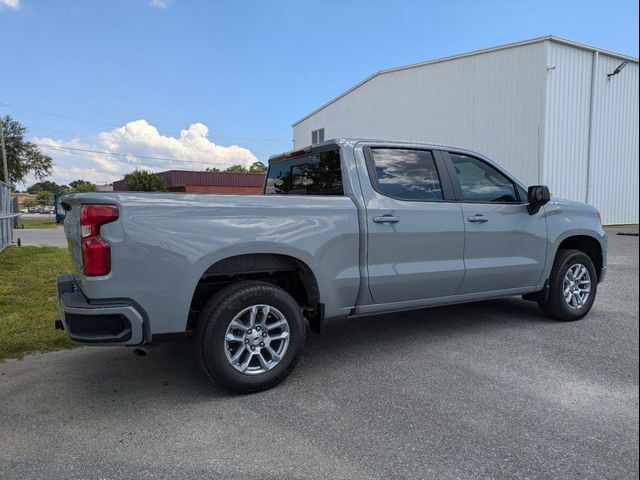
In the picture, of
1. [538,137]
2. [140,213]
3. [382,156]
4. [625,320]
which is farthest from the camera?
[538,137]

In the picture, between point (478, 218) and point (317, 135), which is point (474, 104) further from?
point (478, 218)

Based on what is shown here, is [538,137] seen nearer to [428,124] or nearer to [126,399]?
[428,124]

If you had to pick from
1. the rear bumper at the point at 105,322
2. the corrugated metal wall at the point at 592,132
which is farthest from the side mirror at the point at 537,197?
the corrugated metal wall at the point at 592,132

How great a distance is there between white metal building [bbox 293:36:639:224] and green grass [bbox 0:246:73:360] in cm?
1776

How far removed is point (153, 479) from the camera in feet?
8.34

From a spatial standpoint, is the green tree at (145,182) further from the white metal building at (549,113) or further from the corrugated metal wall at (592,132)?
the corrugated metal wall at (592,132)

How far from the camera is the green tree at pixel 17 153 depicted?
136ft

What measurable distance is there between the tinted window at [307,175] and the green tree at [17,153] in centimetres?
4367

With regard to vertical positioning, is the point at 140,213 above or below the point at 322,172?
below

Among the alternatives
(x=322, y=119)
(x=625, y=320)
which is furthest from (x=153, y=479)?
(x=322, y=119)

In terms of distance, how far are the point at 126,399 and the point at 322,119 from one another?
104ft

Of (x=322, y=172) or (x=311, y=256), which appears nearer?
(x=311, y=256)

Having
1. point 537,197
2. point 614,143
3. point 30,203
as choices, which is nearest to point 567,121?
point 614,143

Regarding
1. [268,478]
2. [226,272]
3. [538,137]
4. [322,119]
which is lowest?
[268,478]
